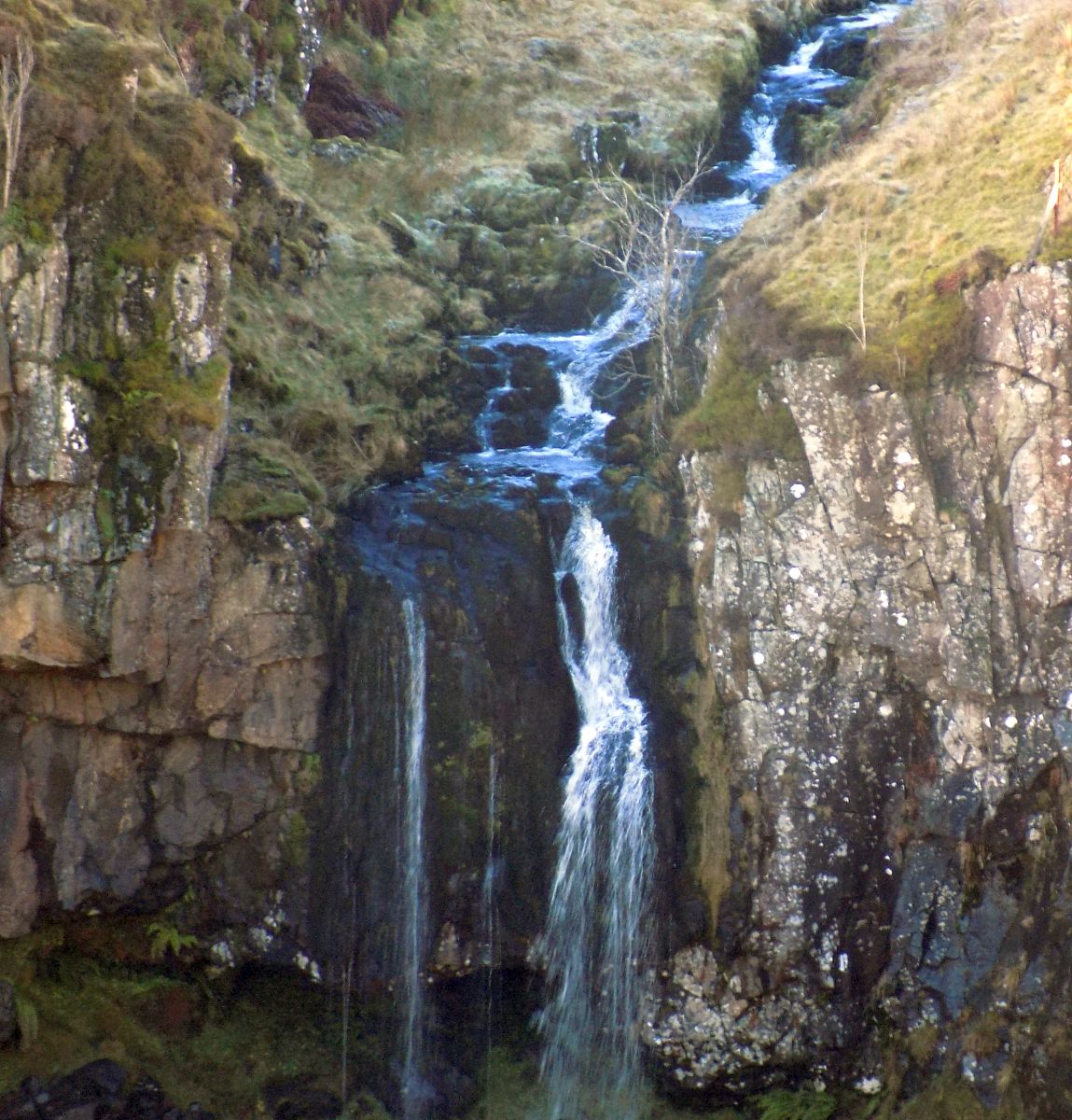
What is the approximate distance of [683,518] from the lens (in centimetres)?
1592

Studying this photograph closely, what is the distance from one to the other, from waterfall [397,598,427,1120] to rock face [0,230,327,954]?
1171mm

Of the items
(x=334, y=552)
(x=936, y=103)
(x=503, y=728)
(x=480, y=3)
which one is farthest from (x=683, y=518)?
(x=480, y=3)

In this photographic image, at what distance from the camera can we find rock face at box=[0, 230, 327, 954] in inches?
507

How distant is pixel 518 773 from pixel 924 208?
32.5ft

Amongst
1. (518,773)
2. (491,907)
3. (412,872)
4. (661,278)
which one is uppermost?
(661,278)

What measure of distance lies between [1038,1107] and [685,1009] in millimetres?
4046

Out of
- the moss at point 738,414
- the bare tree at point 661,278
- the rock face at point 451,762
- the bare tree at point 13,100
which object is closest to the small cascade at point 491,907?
the rock face at point 451,762

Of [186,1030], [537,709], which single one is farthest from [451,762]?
[186,1030]

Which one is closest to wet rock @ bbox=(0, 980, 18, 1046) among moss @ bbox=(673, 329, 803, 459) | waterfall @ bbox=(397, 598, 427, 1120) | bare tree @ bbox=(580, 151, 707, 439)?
waterfall @ bbox=(397, 598, 427, 1120)

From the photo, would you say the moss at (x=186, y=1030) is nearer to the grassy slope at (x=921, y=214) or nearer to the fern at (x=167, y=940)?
the fern at (x=167, y=940)

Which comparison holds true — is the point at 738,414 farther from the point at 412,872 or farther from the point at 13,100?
the point at 13,100

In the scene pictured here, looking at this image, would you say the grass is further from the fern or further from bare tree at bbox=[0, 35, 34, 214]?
bare tree at bbox=[0, 35, 34, 214]

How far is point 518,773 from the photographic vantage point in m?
14.9

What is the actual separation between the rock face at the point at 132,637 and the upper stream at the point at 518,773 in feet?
3.84
